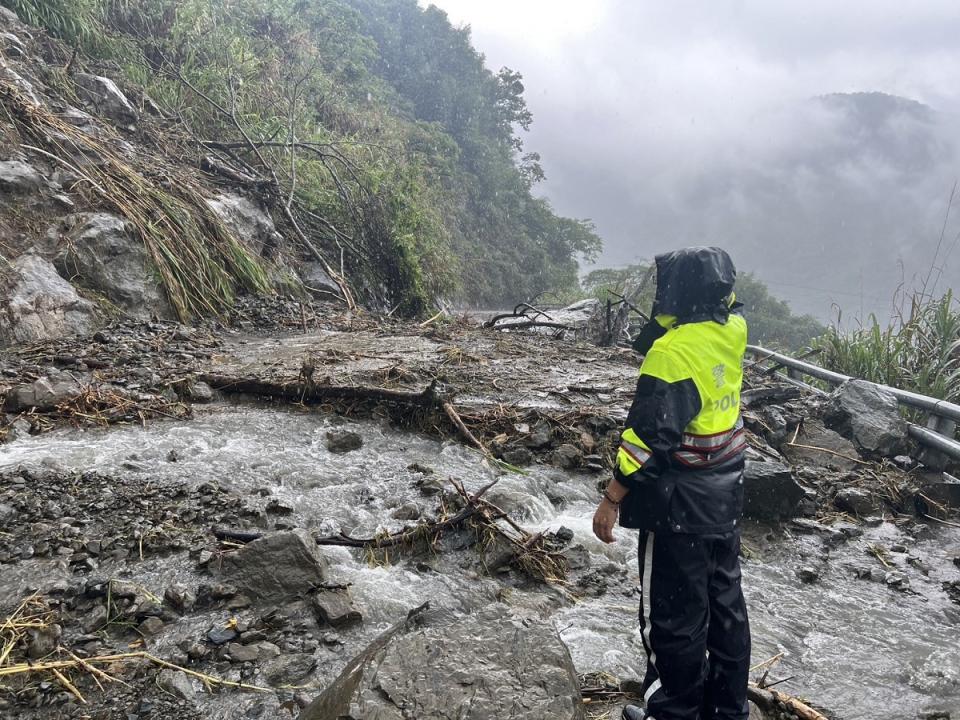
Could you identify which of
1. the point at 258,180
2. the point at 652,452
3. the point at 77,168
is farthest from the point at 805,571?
the point at 258,180

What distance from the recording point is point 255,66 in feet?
43.6

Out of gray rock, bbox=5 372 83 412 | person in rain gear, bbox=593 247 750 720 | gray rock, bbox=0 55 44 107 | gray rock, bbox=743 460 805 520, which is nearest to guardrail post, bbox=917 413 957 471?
gray rock, bbox=743 460 805 520

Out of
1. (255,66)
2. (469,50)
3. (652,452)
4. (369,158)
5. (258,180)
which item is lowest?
(652,452)

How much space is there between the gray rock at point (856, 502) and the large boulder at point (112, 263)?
701 centimetres

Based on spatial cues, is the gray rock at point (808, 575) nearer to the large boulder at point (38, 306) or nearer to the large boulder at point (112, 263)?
the large boulder at point (38, 306)

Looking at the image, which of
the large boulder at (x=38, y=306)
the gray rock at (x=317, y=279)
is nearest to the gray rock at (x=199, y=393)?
the large boulder at (x=38, y=306)

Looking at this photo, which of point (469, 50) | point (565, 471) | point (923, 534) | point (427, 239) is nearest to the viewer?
point (923, 534)

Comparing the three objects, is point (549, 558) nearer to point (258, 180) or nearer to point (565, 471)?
point (565, 471)

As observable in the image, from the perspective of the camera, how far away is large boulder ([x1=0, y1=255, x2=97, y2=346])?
5238 mm

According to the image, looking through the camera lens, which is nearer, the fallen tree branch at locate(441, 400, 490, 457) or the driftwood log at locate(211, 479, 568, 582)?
the driftwood log at locate(211, 479, 568, 582)

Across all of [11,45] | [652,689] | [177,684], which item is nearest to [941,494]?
[652,689]

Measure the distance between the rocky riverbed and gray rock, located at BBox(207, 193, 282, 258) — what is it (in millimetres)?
3384

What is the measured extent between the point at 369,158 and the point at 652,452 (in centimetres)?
1367

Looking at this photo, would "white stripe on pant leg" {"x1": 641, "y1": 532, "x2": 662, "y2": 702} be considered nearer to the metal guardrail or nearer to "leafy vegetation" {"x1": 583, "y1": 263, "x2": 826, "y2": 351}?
the metal guardrail
